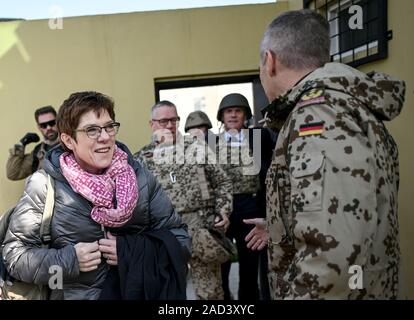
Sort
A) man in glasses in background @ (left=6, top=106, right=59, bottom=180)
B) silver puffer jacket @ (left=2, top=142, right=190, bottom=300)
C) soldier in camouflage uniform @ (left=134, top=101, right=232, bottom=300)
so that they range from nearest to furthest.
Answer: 1. silver puffer jacket @ (left=2, top=142, right=190, bottom=300)
2. soldier in camouflage uniform @ (left=134, top=101, right=232, bottom=300)
3. man in glasses in background @ (left=6, top=106, right=59, bottom=180)

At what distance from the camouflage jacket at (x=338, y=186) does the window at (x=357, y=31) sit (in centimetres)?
155

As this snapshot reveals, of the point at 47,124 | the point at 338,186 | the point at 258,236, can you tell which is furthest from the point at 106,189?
the point at 47,124

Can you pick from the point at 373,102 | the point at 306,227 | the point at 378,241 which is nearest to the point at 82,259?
the point at 306,227

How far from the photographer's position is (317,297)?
1.00m

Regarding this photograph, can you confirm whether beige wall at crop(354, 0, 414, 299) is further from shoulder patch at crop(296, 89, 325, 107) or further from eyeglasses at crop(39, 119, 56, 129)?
eyeglasses at crop(39, 119, 56, 129)

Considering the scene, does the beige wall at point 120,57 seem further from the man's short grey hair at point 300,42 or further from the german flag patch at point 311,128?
the german flag patch at point 311,128

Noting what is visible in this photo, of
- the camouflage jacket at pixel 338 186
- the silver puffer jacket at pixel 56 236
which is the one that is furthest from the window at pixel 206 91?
the camouflage jacket at pixel 338 186

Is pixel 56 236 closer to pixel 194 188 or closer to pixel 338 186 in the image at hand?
pixel 338 186

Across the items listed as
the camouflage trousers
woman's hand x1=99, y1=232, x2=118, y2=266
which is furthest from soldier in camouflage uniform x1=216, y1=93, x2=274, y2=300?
woman's hand x1=99, y1=232, x2=118, y2=266

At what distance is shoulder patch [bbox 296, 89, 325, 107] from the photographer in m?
1.07

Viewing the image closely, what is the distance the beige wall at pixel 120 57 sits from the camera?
4.02m

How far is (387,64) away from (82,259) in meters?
2.18

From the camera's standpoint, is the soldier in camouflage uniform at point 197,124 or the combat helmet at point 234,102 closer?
the combat helmet at point 234,102
